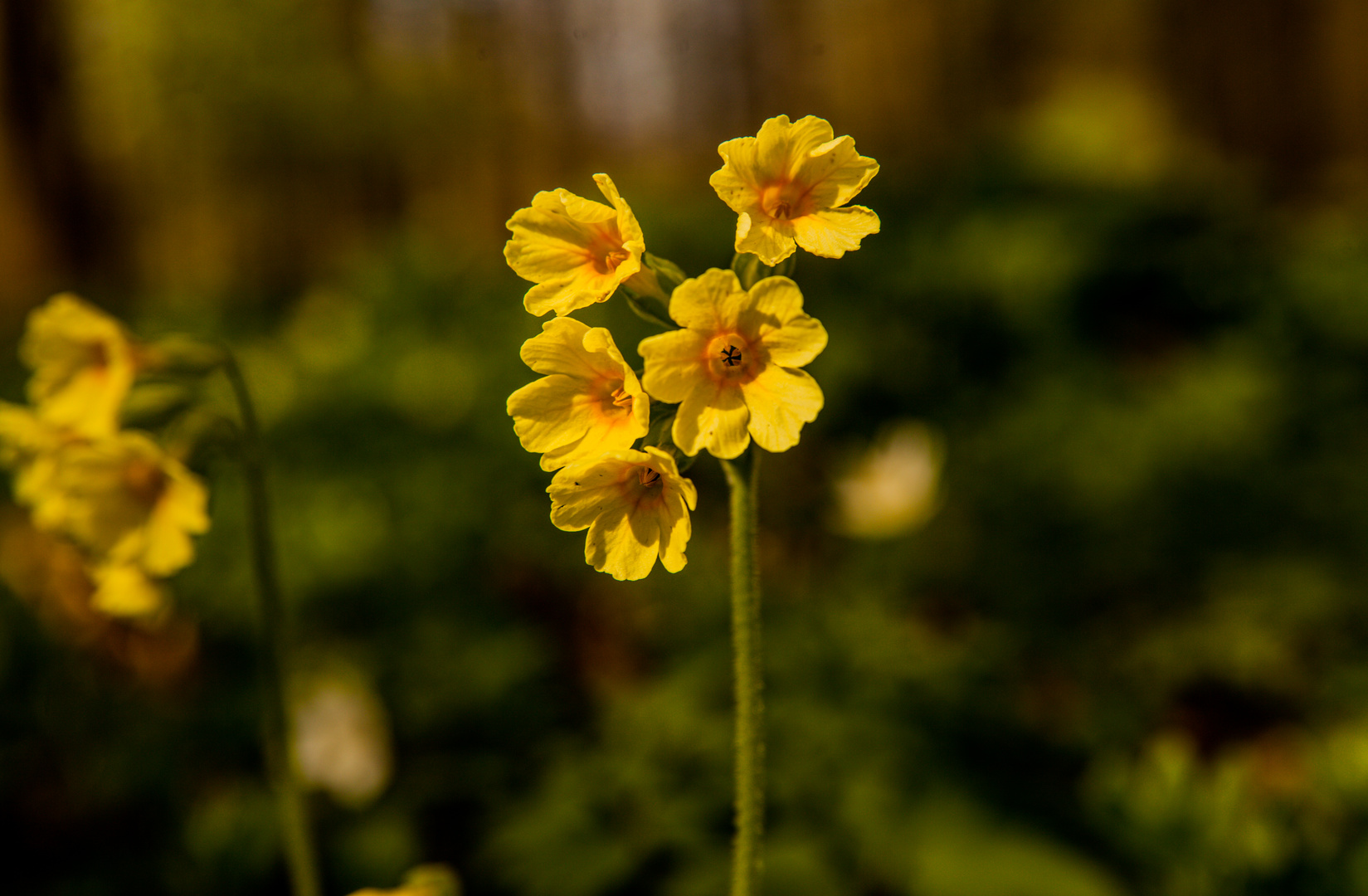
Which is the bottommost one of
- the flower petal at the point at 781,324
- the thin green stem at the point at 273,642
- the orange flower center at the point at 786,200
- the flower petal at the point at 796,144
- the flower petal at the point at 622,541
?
the thin green stem at the point at 273,642

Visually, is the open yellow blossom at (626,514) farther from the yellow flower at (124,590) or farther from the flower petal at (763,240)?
the yellow flower at (124,590)

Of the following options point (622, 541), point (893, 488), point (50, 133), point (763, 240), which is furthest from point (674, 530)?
point (50, 133)

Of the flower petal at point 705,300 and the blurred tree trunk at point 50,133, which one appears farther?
the blurred tree trunk at point 50,133

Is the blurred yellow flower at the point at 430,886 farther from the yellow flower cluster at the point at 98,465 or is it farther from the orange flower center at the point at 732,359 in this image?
the orange flower center at the point at 732,359

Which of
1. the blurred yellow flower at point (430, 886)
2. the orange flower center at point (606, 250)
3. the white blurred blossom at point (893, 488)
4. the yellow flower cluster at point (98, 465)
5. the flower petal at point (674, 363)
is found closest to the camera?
the flower petal at point (674, 363)

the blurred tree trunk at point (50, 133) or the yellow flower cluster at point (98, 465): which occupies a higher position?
the blurred tree trunk at point (50, 133)

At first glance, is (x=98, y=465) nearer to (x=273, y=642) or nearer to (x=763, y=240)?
(x=273, y=642)

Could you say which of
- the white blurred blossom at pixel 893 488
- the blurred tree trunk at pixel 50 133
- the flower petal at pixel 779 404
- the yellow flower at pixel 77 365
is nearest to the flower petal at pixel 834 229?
the flower petal at pixel 779 404

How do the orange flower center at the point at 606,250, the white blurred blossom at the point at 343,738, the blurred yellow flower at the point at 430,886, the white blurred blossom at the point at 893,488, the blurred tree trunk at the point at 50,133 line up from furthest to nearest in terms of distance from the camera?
the blurred tree trunk at the point at 50,133
the white blurred blossom at the point at 893,488
the white blurred blossom at the point at 343,738
the blurred yellow flower at the point at 430,886
the orange flower center at the point at 606,250
